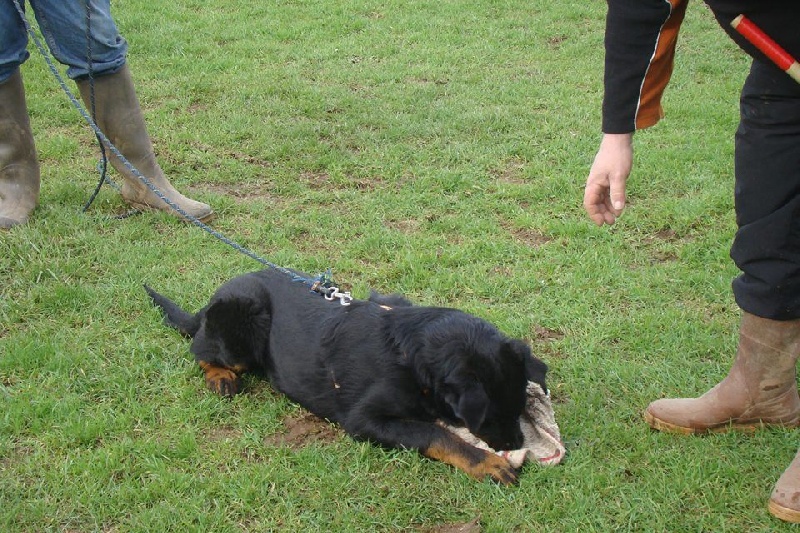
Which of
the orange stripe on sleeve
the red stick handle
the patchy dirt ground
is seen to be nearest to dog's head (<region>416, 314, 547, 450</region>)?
the patchy dirt ground

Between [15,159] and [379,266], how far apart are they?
252 cm

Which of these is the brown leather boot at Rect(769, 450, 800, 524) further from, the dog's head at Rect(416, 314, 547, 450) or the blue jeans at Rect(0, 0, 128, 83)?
the blue jeans at Rect(0, 0, 128, 83)

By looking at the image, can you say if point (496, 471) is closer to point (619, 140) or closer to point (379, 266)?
point (619, 140)

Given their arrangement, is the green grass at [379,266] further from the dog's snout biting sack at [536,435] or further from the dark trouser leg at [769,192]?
the dark trouser leg at [769,192]

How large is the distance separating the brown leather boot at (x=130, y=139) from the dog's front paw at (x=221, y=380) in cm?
180

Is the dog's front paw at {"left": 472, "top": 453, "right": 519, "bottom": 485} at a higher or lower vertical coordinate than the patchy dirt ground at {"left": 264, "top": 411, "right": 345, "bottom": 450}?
higher

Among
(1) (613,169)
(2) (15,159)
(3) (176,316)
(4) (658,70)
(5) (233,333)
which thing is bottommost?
(3) (176,316)

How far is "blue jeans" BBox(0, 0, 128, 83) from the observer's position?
496cm

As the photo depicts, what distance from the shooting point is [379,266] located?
4.89 metres

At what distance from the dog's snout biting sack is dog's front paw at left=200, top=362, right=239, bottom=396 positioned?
1051 mm

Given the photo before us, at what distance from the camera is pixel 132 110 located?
5492mm

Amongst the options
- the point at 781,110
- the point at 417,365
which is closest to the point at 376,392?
the point at 417,365

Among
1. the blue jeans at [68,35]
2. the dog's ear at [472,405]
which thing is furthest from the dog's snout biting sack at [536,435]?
the blue jeans at [68,35]

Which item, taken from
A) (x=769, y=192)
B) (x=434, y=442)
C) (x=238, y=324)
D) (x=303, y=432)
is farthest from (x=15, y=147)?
(x=769, y=192)
